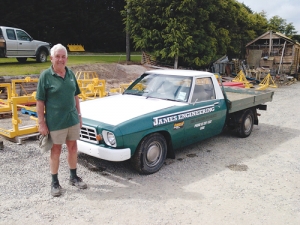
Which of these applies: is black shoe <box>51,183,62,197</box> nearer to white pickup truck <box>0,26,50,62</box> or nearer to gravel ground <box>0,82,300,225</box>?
gravel ground <box>0,82,300,225</box>

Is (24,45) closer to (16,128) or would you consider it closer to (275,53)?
(16,128)

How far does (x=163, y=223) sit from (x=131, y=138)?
1419mm

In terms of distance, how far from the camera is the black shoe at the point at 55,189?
419 cm

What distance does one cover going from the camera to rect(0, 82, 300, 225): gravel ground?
12.5 feet

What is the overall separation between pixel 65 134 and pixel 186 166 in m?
2.32

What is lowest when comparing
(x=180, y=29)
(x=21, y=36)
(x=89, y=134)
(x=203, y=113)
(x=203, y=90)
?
(x=89, y=134)

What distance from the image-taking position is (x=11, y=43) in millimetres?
14984

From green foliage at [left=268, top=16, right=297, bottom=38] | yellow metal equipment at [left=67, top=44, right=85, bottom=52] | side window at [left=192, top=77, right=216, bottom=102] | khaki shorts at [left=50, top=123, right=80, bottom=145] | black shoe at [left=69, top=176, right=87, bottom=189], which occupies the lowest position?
black shoe at [left=69, top=176, right=87, bottom=189]

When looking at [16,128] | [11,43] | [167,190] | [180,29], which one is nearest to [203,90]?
[167,190]

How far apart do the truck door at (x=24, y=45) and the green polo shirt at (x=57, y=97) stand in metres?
12.7

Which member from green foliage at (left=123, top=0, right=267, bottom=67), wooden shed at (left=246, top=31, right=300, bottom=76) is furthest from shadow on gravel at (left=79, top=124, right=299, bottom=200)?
wooden shed at (left=246, top=31, right=300, bottom=76)

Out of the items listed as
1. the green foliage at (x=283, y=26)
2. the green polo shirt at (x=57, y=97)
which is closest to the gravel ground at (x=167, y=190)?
the green polo shirt at (x=57, y=97)

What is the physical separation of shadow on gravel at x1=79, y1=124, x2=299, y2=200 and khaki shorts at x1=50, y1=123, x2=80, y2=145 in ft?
2.71

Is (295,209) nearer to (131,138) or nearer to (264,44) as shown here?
(131,138)
